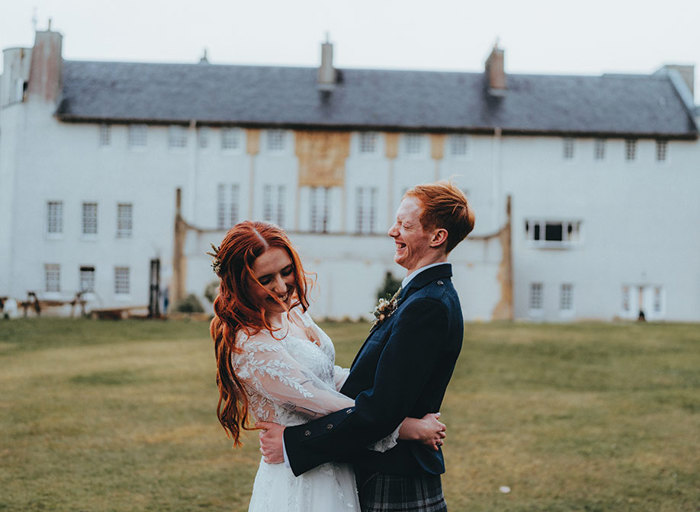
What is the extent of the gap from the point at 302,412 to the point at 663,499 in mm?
5858

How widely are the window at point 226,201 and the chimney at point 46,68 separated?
9.75 m

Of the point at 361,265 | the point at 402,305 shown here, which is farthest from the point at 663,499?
the point at 361,265

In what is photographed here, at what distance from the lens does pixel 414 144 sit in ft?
133

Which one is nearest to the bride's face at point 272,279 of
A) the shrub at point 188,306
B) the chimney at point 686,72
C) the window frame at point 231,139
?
the shrub at point 188,306

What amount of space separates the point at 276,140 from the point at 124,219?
8593 mm

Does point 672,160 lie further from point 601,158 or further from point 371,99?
point 371,99

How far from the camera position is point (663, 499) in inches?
314

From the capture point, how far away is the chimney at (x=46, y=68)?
40.3m

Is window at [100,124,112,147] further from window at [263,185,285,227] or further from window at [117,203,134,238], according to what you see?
window at [263,185,285,227]

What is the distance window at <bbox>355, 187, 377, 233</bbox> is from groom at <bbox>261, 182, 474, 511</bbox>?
36.5 meters

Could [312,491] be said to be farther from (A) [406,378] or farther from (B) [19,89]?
(B) [19,89]

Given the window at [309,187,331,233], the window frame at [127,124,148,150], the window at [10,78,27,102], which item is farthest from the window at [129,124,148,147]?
the window at [309,187,331,233]

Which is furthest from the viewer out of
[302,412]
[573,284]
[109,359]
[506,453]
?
[573,284]

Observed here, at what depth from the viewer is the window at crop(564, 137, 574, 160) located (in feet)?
133
